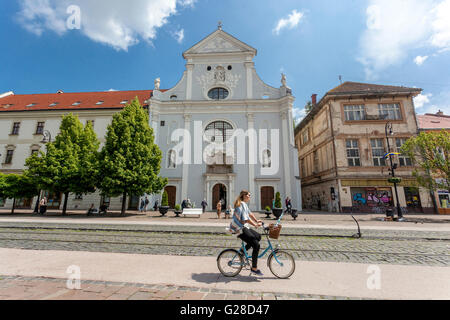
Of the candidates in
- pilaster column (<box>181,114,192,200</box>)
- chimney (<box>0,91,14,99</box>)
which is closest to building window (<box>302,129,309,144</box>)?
pilaster column (<box>181,114,192,200</box>)

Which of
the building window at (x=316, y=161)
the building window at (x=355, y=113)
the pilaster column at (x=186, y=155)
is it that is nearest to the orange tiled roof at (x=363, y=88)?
the building window at (x=355, y=113)

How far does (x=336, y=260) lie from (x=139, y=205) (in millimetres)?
21348

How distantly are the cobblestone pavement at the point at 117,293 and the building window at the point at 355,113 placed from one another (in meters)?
24.6

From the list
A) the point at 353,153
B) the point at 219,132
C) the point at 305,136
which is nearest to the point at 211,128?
the point at 219,132

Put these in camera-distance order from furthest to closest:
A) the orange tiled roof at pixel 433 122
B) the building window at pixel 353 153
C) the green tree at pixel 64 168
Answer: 1. the orange tiled roof at pixel 433 122
2. the building window at pixel 353 153
3. the green tree at pixel 64 168

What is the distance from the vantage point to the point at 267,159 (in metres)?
23.7

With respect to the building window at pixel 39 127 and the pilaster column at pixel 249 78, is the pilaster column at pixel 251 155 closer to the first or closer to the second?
the pilaster column at pixel 249 78

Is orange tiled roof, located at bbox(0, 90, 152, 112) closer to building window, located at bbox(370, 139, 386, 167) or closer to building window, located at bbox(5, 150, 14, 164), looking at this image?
building window, located at bbox(5, 150, 14, 164)

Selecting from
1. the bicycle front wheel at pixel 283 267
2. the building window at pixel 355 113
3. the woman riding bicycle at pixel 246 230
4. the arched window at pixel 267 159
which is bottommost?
the bicycle front wheel at pixel 283 267

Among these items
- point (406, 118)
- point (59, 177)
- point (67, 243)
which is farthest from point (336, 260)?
point (406, 118)

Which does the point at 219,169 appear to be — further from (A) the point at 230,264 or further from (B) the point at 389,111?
(B) the point at 389,111

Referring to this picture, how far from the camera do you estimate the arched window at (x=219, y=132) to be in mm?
24750
